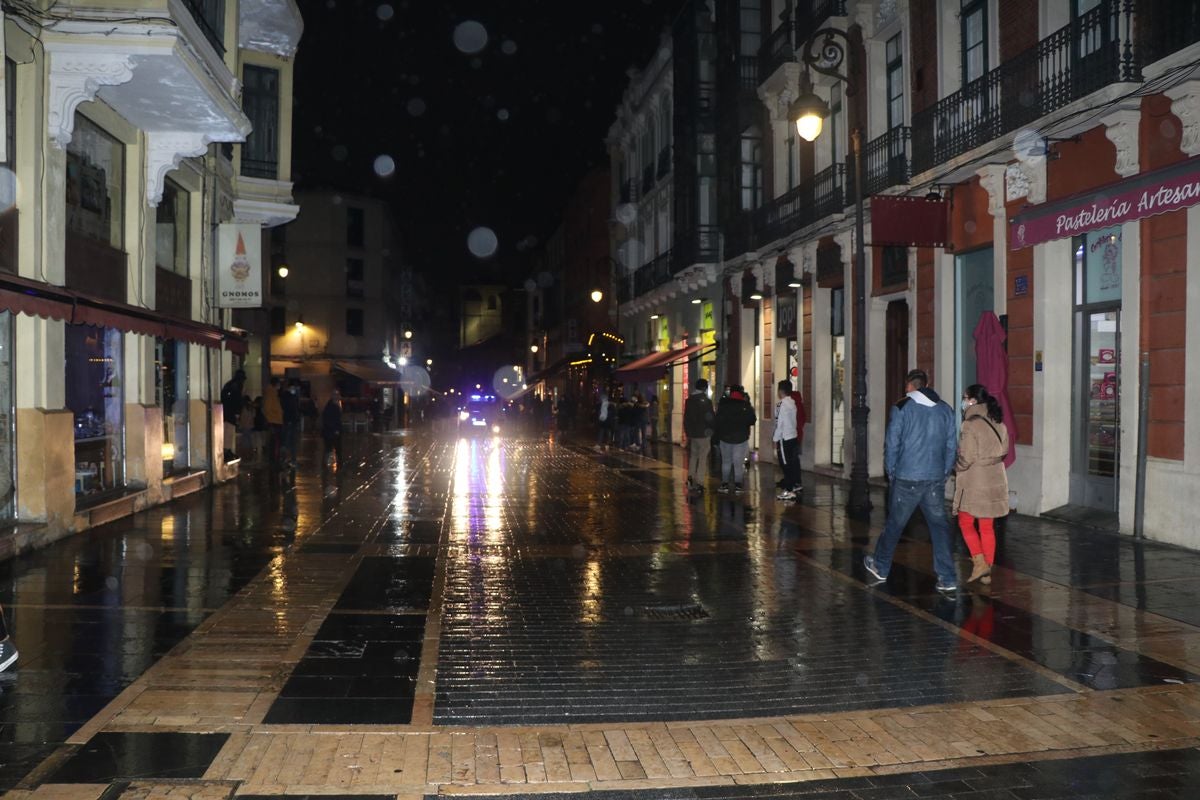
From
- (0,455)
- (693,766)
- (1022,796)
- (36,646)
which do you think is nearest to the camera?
(1022,796)

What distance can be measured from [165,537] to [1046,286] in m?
11.6

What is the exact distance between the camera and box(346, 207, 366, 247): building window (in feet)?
199

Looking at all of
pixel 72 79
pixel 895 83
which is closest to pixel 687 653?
pixel 72 79

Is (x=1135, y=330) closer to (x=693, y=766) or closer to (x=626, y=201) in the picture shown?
(x=693, y=766)

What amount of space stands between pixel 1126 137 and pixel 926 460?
19.2 ft

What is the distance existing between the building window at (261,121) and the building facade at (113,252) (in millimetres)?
1159

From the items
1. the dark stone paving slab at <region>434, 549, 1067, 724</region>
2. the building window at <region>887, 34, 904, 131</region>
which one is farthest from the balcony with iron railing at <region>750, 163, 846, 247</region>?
the dark stone paving slab at <region>434, 549, 1067, 724</region>

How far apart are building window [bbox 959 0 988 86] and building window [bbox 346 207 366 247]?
4821cm

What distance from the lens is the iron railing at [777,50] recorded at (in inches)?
933

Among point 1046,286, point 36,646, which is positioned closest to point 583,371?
point 1046,286

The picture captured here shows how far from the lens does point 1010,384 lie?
1476cm

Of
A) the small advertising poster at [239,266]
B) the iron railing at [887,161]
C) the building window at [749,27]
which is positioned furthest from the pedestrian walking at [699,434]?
the building window at [749,27]

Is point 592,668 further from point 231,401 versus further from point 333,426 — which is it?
point 333,426

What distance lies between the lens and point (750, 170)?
28.3 meters
